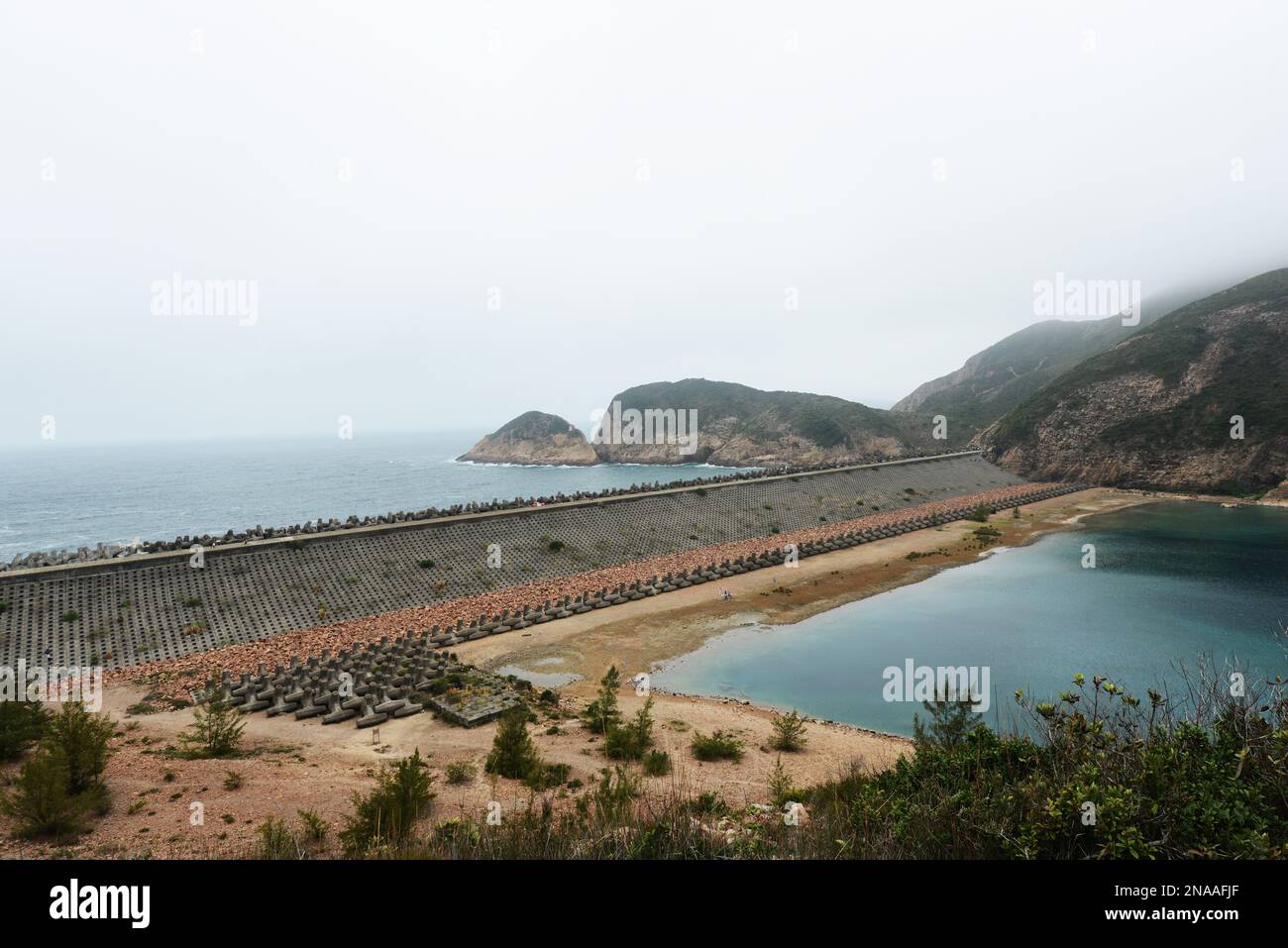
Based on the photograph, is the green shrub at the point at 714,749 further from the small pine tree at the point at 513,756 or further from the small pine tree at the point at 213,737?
the small pine tree at the point at 213,737

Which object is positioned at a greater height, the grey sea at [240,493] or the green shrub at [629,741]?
the grey sea at [240,493]

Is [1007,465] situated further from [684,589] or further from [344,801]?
[344,801]

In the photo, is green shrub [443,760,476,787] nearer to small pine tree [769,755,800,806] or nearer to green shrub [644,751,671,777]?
green shrub [644,751,671,777]

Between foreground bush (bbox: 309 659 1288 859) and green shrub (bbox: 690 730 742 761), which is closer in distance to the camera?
foreground bush (bbox: 309 659 1288 859)

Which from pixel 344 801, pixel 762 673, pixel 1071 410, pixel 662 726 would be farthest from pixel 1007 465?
pixel 344 801

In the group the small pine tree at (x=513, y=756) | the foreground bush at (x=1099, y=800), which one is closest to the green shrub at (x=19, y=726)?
the small pine tree at (x=513, y=756)

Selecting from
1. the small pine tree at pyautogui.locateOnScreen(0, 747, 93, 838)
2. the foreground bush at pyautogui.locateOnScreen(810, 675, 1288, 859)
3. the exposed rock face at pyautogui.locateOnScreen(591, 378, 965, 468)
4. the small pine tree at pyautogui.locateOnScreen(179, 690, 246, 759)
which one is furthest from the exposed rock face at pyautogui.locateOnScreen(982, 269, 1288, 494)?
the small pine tree at pyautogui.locateOnScreen(0, 747, 93, 838)
